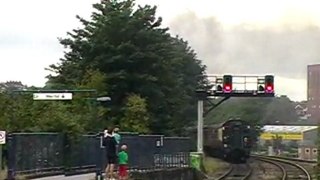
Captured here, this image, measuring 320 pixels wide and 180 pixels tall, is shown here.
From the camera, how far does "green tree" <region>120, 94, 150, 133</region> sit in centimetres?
5369

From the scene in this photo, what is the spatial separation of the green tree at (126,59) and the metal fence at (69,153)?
44.5 feet

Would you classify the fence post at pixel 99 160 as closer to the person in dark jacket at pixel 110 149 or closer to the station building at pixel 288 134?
the person in dark jacket at pixel 110 149

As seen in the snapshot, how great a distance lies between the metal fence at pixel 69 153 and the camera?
29.8 m

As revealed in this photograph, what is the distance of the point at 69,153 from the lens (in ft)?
115

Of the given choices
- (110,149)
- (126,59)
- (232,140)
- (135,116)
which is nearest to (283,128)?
(232,140)

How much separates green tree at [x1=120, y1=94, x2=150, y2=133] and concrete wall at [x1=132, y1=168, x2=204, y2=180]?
21.9 ft

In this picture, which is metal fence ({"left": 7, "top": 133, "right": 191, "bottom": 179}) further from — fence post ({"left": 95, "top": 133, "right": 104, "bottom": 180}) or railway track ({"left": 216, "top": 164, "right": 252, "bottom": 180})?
railway track ({"left": 216, "top": 164, "right": 252, "bottom": 180})

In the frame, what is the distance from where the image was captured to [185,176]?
45.5 metres

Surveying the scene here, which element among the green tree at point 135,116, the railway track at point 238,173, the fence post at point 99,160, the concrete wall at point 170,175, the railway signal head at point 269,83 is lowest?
the railway track at point 238,173

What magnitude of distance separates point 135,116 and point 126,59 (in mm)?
5928

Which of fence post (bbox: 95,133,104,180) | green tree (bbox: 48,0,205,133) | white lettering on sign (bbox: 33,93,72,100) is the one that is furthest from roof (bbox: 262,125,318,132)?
fence post (bbox: 95,133,104,180)

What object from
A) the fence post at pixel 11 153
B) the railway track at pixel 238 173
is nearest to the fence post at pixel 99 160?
the fence post at pixel 11 153

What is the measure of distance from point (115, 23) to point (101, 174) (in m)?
29.4

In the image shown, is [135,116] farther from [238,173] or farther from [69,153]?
[69,153]
